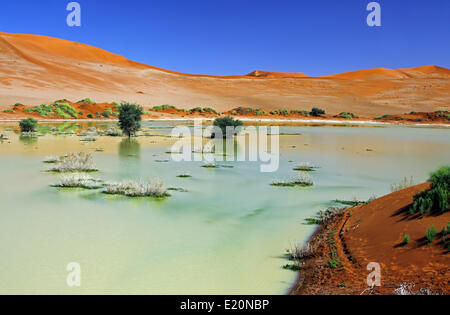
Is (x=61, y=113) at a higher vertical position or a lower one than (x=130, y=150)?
higher

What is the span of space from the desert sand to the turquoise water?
0.37 meters

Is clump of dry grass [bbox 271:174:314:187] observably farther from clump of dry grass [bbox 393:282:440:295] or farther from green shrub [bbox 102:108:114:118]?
green shrub [bbox 102:108:114:118]

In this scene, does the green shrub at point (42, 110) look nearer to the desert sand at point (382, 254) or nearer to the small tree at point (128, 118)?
the small tree at point (128, 118)

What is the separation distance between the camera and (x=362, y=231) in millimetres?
5418

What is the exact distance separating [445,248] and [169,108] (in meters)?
50.5

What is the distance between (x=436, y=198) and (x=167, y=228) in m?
3.95

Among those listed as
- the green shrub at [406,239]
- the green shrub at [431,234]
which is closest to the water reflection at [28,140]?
the green shrub at [406,239]

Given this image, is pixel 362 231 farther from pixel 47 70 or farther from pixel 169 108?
pixel 47 70

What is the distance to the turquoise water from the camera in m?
4.20

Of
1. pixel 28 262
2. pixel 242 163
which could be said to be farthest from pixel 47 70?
pixel 28 262

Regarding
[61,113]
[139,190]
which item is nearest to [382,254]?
[139,190]

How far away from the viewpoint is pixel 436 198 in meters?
5.01

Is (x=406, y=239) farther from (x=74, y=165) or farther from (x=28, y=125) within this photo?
(x=28, y=125)

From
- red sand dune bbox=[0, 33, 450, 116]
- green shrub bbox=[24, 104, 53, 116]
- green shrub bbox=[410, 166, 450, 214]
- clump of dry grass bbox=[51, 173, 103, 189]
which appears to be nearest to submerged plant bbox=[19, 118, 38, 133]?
green shrub bbox=[24, 104, 53, 116]
